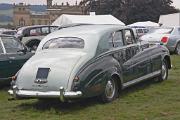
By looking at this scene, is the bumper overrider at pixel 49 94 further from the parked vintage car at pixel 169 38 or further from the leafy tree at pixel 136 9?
the leafy tree at pixel 136 9

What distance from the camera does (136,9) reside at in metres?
77.9

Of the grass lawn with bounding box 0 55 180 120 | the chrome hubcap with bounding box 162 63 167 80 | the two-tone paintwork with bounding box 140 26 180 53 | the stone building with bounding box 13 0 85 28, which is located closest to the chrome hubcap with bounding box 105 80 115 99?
the grass lawn with bounding box 0 55 180 120

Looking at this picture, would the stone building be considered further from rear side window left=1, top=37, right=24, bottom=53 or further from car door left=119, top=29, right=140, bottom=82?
car door left=119, top=29, right=140, bottom=82

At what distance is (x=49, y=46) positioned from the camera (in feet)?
32.1

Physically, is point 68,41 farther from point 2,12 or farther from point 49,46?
point 2,12

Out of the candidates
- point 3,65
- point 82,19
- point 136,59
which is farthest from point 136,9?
point 136,59

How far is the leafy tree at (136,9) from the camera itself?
77562mm

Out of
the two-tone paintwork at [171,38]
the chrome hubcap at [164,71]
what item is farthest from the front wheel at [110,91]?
the two-tone paintwork at [171,38]

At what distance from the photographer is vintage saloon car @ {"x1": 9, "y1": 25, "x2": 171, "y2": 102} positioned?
8.45 metres

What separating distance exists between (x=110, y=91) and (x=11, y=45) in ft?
11.6

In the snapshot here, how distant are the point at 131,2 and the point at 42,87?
234 ft

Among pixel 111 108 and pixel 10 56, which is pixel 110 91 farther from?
pixel 10 56

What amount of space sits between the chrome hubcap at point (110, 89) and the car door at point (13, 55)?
2.89m

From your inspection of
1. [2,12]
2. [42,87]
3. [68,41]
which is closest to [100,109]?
[42,87]
